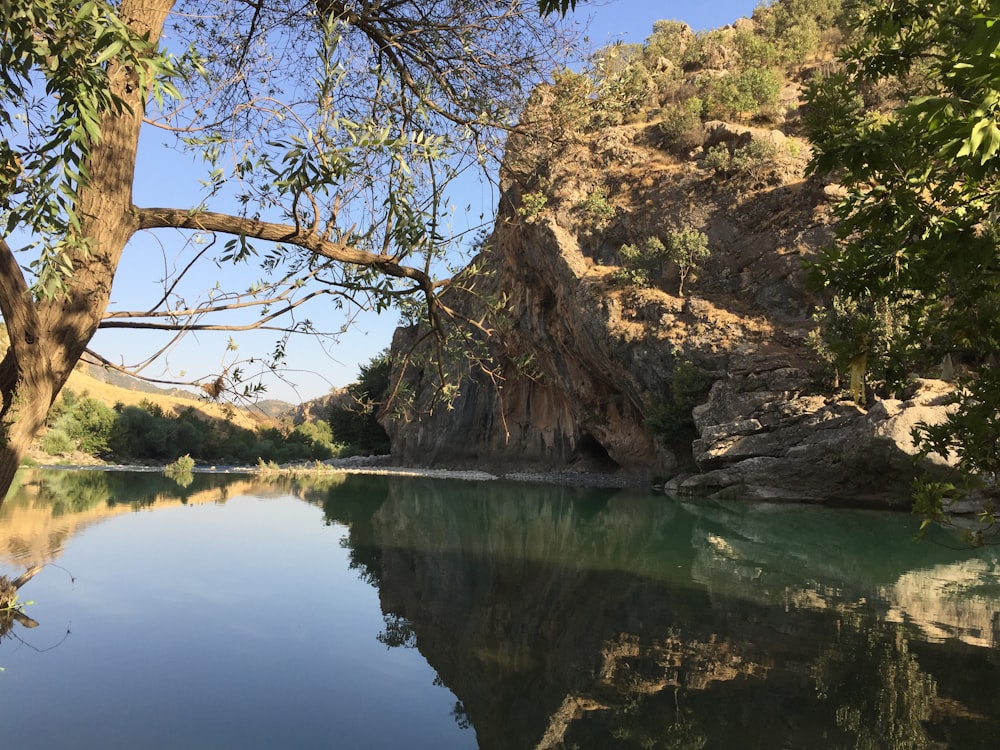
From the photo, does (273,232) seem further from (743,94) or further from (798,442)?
(743,94)

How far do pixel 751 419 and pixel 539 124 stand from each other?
1791 centimetres

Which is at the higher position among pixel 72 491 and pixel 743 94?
pixel 743 94

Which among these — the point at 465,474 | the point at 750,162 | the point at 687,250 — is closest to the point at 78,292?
the point at 687,250

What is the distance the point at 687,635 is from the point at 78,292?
20.0 feet

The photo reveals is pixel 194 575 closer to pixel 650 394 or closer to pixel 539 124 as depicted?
pixel 539 124

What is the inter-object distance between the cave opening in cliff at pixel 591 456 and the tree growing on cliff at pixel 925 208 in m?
28.4

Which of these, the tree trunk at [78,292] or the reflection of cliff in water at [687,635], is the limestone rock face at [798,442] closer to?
the reflection of cliff in water at [687,635]

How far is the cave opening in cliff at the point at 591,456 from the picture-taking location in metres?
34.1

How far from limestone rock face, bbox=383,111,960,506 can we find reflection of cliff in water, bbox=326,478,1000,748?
487 centimetres

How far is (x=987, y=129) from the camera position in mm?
1990

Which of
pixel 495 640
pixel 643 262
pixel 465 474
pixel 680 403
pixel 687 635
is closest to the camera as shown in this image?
pixel 495 640

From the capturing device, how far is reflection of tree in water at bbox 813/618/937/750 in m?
4.48

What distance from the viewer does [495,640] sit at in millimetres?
6688

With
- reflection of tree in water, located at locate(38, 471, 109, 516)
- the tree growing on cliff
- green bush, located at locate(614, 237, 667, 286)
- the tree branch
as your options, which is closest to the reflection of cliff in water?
the tree growing on cliff
